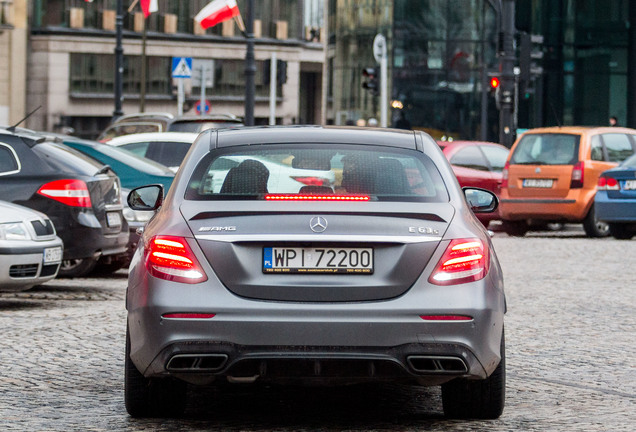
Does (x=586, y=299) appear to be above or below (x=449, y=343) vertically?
below

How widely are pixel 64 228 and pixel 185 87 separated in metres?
55.4

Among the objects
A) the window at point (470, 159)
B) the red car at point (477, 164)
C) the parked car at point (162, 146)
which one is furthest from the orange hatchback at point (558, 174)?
the parked car at point (162, 146)

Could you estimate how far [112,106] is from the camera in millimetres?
65938

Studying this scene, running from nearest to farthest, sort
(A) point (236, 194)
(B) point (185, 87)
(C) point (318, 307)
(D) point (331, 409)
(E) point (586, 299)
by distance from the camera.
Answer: (C) point (318, 307)
(A) point (236, 194)
(D) point (331, 409)
(E) point (586, 299)
(B) point (185, 87)

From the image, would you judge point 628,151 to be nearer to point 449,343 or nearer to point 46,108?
point 449,343

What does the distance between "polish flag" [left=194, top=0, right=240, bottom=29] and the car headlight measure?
24384mm

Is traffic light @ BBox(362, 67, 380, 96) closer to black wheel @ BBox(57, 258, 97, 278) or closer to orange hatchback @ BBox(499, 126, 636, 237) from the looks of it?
orange hatchback @ BBox(499, 126, 636, 237)

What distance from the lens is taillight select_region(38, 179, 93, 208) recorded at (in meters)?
13.1

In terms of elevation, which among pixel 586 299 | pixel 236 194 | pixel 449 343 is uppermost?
pixel 236 194

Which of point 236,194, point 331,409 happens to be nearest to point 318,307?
point 236,194

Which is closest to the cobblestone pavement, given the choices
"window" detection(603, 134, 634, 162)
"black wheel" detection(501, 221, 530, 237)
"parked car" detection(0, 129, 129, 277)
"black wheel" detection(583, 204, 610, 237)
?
"parked car" detection(0, 129, 129, 277)

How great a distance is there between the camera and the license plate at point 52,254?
11711 mm

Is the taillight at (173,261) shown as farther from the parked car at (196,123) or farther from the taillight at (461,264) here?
the parked car at (196,123)

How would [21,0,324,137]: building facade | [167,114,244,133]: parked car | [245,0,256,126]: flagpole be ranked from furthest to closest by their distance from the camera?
[21,0,324,137]: building facade → [245,0,256,126]: flagpole → [167,114,244,133]: parked car
